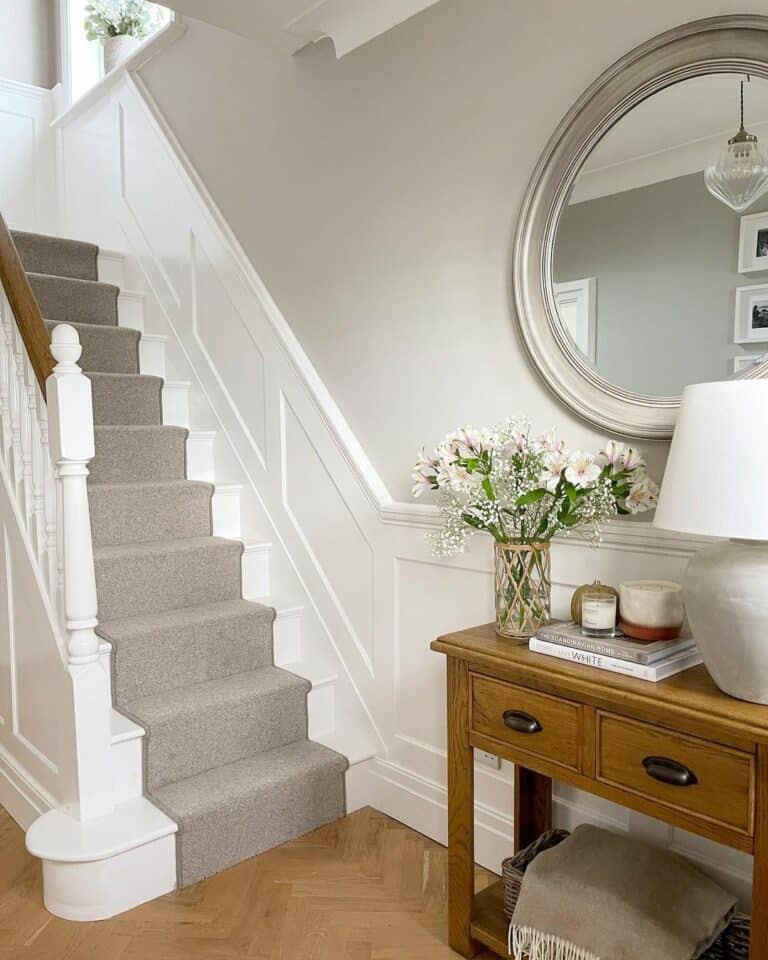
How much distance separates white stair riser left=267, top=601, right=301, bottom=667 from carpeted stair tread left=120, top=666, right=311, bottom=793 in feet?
0.30

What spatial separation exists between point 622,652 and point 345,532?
1.31 meters

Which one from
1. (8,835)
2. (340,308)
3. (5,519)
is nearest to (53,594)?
(5,519)

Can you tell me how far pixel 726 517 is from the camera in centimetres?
133

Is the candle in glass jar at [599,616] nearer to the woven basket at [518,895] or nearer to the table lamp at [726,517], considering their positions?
the table lamp at [726,517]

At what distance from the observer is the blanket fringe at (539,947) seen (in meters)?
1.63

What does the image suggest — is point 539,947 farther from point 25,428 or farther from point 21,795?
point 25,428

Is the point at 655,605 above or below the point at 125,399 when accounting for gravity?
below

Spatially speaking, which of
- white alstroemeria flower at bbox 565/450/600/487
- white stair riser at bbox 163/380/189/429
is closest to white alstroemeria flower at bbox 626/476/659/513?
white alstroemeria flower at bbox 565/450/600/487

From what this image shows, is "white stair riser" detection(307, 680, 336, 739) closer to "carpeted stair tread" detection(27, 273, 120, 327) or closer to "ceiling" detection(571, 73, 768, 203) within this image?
"ceiling" detection(571, 73, 768, 203)

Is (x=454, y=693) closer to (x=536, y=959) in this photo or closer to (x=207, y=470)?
(x=536, y=959)

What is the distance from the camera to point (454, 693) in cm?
190

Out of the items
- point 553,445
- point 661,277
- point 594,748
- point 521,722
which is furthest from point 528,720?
point 661,277

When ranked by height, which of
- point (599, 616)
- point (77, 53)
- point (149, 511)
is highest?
point (77, 53)

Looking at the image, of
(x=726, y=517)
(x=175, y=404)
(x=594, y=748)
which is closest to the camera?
(x=726, y=517)
